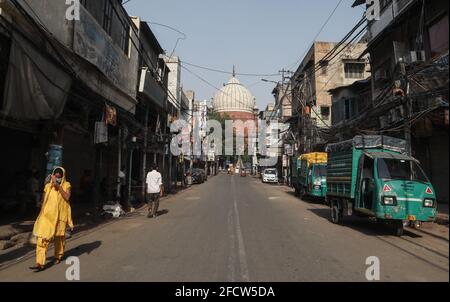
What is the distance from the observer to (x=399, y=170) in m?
10.5

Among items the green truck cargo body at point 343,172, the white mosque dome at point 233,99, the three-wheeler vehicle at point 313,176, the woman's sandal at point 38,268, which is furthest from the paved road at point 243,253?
the white mosque dome at point 233,99

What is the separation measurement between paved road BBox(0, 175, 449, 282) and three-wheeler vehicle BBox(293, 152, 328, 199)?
8369mm

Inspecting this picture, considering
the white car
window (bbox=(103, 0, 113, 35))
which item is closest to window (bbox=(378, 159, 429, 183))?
window (bbox=(103, 0, 113, 35))

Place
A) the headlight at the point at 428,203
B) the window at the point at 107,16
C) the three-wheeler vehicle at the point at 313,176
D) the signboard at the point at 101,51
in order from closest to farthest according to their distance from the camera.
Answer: the headlight at the point at 428,203 < the signboard at the point at 101,51 < the window at the point at 107,16 < the three-wheeler vehicle at the point at 313,176

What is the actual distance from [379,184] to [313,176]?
11359mm

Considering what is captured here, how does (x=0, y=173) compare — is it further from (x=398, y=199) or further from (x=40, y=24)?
(x=398, y=199)

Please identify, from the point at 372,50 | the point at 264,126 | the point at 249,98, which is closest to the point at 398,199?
the point at 372,50

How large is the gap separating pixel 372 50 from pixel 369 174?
1408 centimetres

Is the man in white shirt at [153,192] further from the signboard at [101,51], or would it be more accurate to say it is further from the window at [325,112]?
the window at [325,112]

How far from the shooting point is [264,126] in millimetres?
78938

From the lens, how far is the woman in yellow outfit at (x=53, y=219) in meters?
6.66

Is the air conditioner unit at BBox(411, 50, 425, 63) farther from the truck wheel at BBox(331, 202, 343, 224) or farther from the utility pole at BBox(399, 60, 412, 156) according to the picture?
the truck wheel at BBox(331, 202, 343, 224)

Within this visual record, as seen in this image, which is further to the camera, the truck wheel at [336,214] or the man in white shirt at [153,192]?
the man in white shirt at [153,192]

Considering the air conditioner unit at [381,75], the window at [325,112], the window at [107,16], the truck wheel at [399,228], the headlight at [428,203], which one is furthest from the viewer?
the window at [325,112]
